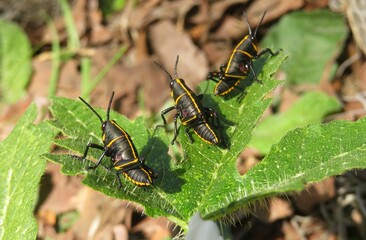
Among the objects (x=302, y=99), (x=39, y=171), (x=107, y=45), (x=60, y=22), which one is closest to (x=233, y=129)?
(x=39, y=171)

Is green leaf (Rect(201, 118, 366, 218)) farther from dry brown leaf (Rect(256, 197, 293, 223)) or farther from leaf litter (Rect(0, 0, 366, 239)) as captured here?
dry brown leaf (Rect(256, 197, 293, 223))

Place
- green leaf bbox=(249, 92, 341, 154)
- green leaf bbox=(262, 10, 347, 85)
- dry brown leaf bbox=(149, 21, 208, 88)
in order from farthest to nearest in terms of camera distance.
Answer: dry brown leaf bbox=(149, 21, 208, 88), green leaf bbox=(262, 10, 347, 85), green leaf bbox=(249, 92, 341, 154)

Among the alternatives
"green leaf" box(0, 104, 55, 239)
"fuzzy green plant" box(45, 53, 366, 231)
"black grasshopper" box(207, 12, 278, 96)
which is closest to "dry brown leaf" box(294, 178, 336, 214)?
"black grasshopper" box(207, 12, 278, 96)

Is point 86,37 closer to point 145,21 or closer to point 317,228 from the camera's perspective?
point 145,21

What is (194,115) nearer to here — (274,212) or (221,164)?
(221,164)

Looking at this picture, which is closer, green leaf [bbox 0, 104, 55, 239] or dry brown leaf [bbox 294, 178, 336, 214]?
green leaf [bbox 0, 104, 55, 239]

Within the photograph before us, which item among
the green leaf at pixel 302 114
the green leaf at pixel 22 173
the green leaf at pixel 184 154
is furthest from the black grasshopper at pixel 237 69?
the green leaf at pixel 302 114
